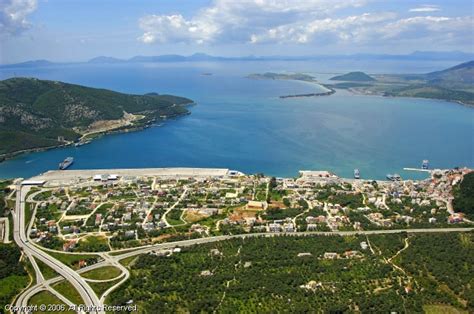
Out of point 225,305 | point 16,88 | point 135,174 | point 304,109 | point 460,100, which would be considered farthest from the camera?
point 460,100

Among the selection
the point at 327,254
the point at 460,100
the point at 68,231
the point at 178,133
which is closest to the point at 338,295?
the point at 327,254

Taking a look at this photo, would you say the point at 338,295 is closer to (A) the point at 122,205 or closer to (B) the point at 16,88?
(A) the point at 122,205

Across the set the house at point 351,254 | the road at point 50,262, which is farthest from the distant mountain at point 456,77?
the road at point 50,262

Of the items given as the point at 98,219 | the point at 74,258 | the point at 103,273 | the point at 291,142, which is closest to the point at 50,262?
the point at 74,258

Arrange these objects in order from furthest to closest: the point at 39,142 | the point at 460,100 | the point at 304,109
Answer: the point at 460,100 < the point at 304,109 < the point at 39,142

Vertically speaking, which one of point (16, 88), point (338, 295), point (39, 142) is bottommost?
point (338, 295)

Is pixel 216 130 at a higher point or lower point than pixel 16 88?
lower

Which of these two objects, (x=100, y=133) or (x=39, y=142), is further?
(x=100, y=133)
